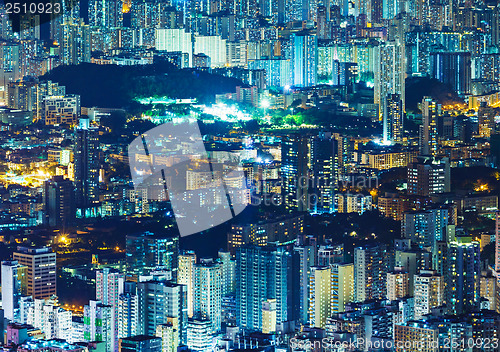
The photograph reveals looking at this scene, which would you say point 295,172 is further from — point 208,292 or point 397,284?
point 208,292

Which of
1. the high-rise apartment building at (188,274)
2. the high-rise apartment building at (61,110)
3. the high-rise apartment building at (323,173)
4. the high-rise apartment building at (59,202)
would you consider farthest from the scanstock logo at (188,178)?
the high-rise apartment building at (188,274)

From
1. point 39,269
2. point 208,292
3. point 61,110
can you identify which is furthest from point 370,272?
point 61,110

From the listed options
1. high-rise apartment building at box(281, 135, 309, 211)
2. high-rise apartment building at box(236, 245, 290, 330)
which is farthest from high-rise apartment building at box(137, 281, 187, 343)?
high-rise apartment building at box(281, 135, 309, 211)

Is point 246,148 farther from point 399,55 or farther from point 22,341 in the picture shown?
point 22,341

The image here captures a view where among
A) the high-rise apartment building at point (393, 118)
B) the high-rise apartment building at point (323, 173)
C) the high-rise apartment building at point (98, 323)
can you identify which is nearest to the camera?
the high-rise apartment building at point (98, 323)

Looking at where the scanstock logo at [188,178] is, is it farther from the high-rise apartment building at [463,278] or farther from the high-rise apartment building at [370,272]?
the high-rise apartment building at [463,278]

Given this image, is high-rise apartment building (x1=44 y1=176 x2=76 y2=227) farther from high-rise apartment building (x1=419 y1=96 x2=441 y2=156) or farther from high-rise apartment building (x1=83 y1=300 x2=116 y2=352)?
high-rise apartment building (x1=419 y1=96 x2=441 y2=156)

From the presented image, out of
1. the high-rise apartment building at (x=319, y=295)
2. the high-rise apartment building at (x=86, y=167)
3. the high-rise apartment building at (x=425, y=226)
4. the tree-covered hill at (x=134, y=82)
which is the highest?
the tree-covered hill at (x=134, y=82)
